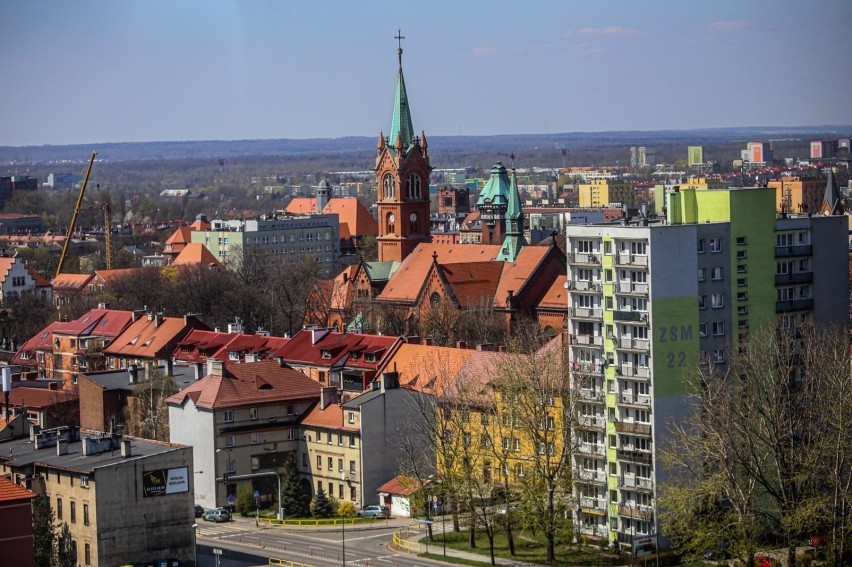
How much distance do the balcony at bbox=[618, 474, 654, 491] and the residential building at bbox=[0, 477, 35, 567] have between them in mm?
27447

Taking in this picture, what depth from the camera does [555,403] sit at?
289 ft

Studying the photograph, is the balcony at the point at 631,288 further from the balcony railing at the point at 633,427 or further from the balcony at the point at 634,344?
the balcony railing at the point at 633,427

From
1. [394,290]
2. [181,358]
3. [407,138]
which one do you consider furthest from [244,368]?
[407,138]

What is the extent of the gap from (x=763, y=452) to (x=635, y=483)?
6072 mm

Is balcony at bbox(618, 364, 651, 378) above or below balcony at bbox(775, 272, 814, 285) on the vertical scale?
below

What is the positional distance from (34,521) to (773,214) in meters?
38.0

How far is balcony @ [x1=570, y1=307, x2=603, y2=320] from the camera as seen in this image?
86000mm

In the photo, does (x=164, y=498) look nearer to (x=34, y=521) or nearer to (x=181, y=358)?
(x=34, y=521)

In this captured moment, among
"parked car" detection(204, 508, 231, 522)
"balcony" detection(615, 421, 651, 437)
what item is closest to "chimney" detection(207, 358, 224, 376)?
"parked car" detection(204, 508, 231, 522)

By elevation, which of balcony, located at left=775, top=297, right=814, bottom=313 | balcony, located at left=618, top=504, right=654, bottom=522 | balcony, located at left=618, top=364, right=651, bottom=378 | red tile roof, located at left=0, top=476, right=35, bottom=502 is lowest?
balcony, located at left=618, top=504, right=654, bottom=522

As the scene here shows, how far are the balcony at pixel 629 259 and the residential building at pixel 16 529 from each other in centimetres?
2926

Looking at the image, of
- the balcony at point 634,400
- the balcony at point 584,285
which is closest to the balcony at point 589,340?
the balcony at point 584,285

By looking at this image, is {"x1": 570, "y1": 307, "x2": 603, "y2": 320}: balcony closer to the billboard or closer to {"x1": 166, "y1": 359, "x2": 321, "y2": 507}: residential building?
{"x1": 166, "y1": 359, "x2": 321, "y2": 507}: residential building

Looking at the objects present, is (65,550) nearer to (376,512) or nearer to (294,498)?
(294,498)
